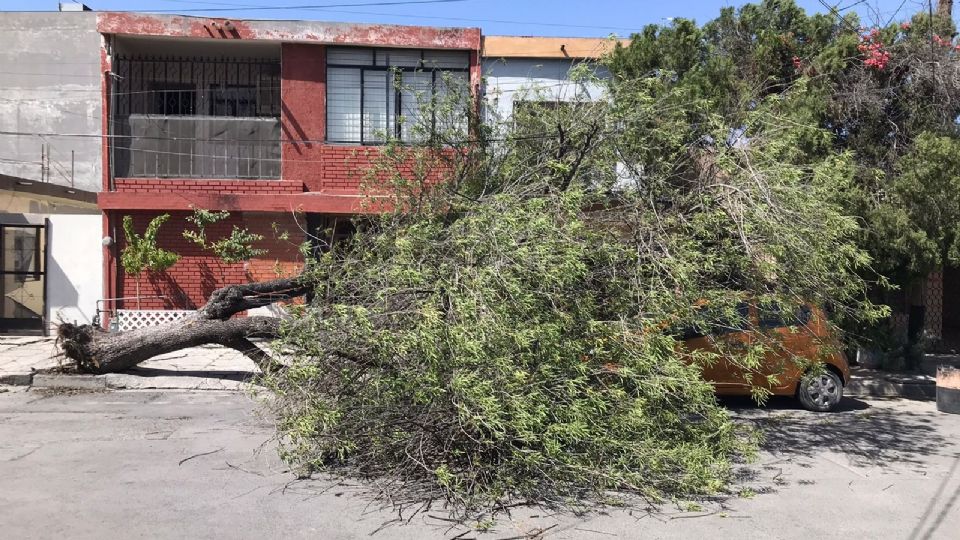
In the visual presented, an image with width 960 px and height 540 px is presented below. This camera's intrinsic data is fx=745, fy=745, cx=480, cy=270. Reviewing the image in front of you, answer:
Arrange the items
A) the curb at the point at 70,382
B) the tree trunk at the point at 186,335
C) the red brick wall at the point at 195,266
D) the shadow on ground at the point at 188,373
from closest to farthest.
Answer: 1. the tree trunk at the point at 186,335
2. the curb at the point at 70,382
3. the shadow on ground at the point at 188,373
4. the red brick wall at the point at 195,266

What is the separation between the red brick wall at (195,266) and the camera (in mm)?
14539

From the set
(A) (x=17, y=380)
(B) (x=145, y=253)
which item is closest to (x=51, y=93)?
(B) (x=145, y=253)

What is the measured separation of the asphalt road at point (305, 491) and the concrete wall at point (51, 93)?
10.1 metres

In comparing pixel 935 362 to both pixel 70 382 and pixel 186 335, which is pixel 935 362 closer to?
pixel 186 335

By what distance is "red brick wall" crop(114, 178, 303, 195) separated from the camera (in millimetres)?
14422

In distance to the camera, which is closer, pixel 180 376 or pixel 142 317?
pixel 180 376

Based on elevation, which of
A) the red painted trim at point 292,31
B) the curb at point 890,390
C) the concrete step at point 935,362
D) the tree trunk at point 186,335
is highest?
the red painted trim at point 292,31

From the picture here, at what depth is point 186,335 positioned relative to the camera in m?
9.95

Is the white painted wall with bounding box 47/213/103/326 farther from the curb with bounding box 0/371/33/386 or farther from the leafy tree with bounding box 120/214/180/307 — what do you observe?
the curb with bounding box 0/371/33/386

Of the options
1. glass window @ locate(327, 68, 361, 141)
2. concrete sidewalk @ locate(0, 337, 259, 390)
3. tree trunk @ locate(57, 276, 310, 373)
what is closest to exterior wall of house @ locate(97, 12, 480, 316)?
glass window @ locate(327, 68, 361, 141)

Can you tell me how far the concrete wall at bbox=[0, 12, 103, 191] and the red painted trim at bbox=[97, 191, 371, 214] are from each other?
150 inches

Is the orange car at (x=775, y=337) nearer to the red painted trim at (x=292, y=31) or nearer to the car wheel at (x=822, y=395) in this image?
the car wheel at (x=822, y=395)

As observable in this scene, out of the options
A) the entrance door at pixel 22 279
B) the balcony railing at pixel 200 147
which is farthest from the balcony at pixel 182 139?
the entrance door at pixel 22 279

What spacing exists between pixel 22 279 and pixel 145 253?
11.2 ft
